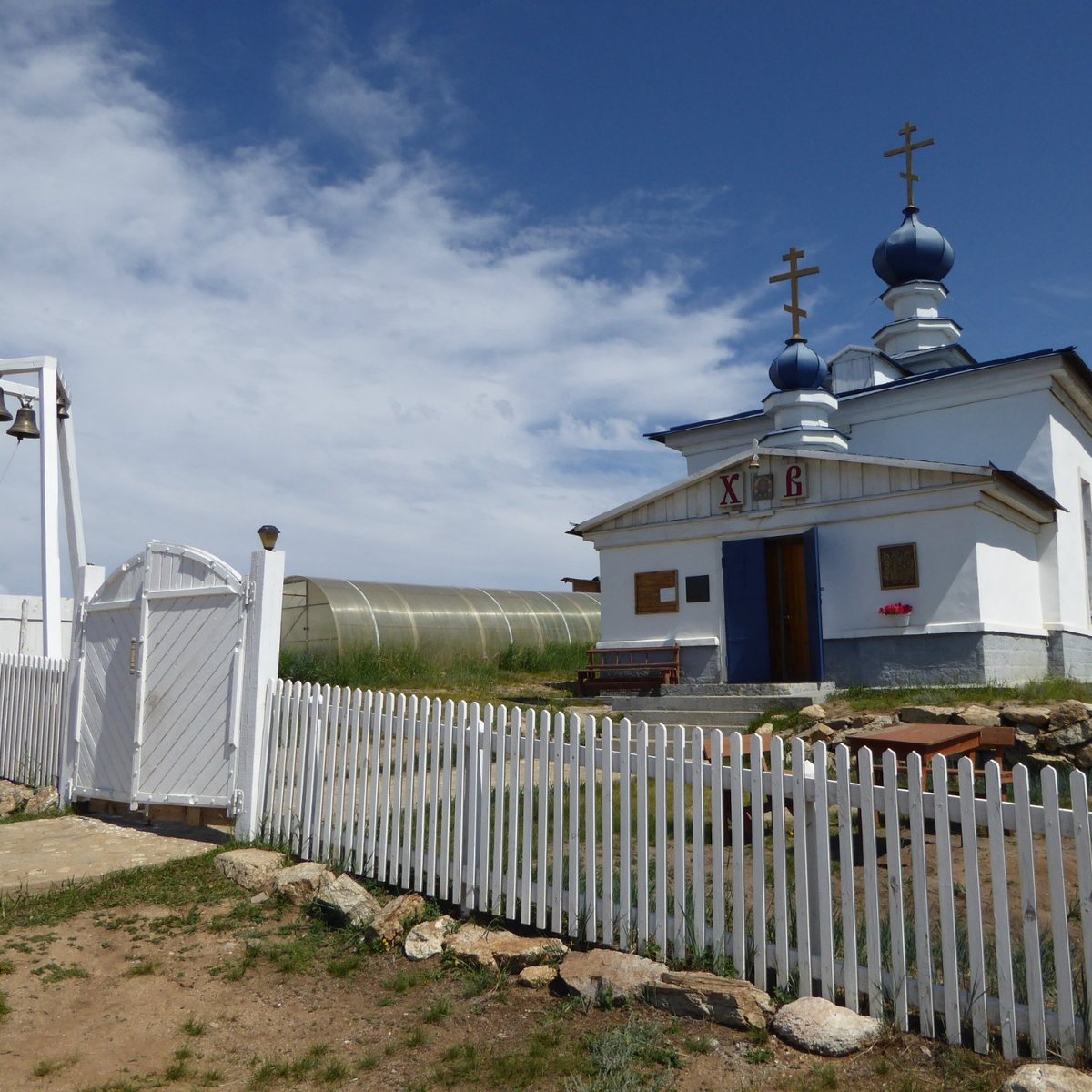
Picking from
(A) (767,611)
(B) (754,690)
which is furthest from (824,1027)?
(A) (767,611)

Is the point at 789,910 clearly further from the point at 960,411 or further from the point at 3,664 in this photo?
the point at 960,411

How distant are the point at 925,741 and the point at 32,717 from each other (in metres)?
10.3

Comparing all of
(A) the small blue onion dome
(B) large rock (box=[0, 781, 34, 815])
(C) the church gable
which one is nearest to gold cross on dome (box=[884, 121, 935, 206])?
(A) the small blue onion dome

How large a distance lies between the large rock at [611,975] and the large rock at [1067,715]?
7069 millimetres

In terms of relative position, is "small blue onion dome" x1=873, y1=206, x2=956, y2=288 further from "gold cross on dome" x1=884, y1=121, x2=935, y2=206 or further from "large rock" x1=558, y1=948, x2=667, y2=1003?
"large rock" x1=558, y1=948, x2=667, y2=1003

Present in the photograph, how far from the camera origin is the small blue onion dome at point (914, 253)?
23.8 meters

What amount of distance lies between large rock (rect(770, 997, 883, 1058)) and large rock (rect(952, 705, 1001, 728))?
7.09 meters

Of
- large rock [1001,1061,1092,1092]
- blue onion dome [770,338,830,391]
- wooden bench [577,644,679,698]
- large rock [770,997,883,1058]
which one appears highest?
blue onion dome [770,338,830,391]

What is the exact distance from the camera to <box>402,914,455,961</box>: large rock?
5.79m

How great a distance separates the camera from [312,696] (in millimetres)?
8070

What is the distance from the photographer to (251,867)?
7.20 m

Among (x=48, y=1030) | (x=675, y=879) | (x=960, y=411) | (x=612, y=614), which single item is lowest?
(x=48, y=1030)

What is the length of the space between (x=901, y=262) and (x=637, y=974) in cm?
2266

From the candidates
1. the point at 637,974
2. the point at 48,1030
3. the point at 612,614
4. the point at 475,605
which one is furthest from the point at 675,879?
the point at 475,605
